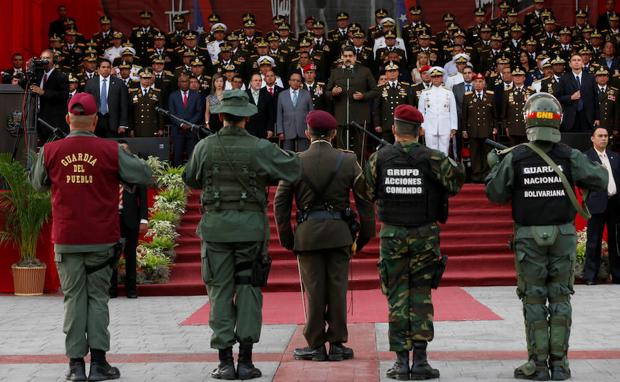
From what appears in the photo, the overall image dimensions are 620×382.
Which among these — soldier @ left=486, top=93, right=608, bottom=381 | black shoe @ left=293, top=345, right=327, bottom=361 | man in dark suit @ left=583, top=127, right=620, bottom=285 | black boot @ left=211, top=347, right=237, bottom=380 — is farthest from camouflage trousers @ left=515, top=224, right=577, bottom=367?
man in dark suit @ left=583, top=127, right=620, bottom=285

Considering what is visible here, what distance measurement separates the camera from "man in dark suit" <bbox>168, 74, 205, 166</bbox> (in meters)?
20.8

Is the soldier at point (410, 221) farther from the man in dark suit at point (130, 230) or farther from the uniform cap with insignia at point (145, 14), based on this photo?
the uniform cap with insignia at point (145, 14)

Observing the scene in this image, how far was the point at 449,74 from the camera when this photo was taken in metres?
22.5

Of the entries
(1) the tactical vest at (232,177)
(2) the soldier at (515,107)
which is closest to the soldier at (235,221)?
(1) the tactical vest at (232,177)

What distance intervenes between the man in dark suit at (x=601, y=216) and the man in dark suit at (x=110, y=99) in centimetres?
897

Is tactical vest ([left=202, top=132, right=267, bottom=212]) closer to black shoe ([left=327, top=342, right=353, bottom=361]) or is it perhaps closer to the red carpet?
black shoe ([left=327, top=342, right=353, bottom=361])

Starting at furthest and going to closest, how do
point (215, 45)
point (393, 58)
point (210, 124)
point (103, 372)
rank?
point (215, 45) → point (393, 58) → point (210, 124) → point (103, 372)

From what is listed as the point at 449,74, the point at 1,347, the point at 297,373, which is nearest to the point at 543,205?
the point at 297,373

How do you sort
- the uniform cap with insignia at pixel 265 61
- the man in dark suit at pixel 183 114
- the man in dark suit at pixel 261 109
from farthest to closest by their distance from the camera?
the uniform cap with insignia at pixel 265 61, the man in dark suit at pixel 183 114, the man in dark suit at pixel 261 109

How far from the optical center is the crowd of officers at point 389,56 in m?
20.9

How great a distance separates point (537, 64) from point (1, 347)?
593 inches

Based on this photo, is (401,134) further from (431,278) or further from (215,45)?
(215,45)

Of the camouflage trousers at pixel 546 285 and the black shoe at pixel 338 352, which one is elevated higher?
the camouflage trousers at pixel 546 285

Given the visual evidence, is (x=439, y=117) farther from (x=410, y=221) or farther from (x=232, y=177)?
(x=232, y=177)
